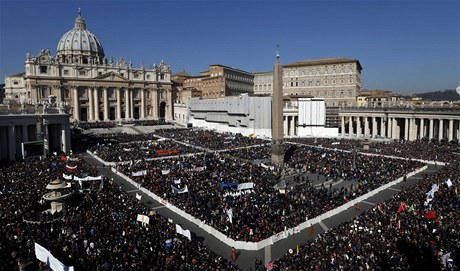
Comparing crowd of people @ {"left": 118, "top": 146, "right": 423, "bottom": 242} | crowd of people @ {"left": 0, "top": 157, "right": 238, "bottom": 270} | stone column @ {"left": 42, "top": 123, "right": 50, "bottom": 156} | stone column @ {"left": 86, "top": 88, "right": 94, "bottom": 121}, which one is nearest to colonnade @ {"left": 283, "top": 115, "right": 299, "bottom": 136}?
crowd of people @ {"left": 118, "top": 146, "right": 423, "bottom": 242}

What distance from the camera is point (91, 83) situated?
83938 mm

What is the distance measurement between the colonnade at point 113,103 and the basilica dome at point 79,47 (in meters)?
18.9

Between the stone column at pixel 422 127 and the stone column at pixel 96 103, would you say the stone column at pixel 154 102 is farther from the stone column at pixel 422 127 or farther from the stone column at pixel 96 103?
the stone column at pixel 422 127

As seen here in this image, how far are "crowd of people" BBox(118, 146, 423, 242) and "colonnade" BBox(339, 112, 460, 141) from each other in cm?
2393

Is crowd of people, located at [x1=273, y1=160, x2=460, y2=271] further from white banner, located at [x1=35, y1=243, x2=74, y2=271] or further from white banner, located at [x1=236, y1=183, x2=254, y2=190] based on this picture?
white banner, located at [x1=236, y1=183, x2=254, y2=190]

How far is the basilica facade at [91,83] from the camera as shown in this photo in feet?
255

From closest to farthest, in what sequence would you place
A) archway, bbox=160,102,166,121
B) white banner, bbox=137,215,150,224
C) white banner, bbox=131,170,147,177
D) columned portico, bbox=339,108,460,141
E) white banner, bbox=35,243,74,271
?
1. white banner, bbox=35,243,74,271
2. white banner, bbox=137,215,150,224
3. white banner, bbox=131,170,147,177
4. columned portico, bbox=339,108,460,141
5. archway, bbox=160,102,166,121

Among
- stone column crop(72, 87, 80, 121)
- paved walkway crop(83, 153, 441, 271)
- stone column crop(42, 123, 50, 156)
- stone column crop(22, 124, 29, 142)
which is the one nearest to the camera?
paved walkway crop(83, 153, 441, 271)

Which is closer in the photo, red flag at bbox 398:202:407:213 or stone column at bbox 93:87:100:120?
red flag at bbox 398:202:407:213

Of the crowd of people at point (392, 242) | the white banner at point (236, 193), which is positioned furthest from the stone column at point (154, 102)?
the crowd of people at point (392, 242)

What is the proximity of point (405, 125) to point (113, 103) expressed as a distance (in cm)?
6867

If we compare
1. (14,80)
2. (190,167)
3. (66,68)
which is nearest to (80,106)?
(66,68)

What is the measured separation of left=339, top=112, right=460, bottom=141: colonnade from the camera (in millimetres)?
54875

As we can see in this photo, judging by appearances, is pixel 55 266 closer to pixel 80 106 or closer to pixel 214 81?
pixel 80 106
